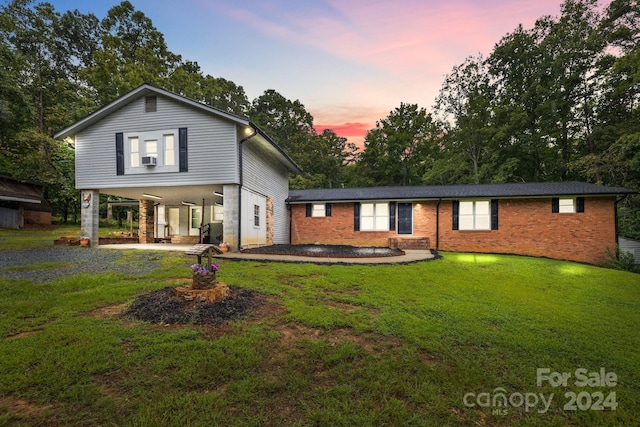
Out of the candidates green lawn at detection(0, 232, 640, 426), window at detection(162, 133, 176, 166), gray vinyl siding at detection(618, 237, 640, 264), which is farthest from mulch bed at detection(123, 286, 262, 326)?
gray vinyl siding at detection(618, 237, 640, 264)

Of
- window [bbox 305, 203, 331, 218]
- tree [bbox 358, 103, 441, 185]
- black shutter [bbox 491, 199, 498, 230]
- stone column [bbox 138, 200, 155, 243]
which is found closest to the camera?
black shutter [bbox 491, 199, 498, 230]

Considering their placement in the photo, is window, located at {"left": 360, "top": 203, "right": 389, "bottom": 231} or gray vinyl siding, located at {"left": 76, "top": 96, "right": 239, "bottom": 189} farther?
window, located at {"left": 360, "top": 203, "right": 389, "bottom": 231}

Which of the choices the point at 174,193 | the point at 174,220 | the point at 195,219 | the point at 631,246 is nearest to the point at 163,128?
the point at 174,193

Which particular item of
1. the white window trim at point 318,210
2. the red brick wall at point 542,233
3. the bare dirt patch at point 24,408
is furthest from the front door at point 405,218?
the bare dirt patch at point 24,408

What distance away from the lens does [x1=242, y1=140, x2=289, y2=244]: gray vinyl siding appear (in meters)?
12.1

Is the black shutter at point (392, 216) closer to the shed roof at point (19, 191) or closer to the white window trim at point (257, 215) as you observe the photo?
the white window trim at point (257, 215)

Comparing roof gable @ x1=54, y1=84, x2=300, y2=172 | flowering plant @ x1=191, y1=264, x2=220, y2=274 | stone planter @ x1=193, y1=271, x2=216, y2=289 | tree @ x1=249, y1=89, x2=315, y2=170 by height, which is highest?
tree @ x1=249, y1=89, x2=315, y2=170

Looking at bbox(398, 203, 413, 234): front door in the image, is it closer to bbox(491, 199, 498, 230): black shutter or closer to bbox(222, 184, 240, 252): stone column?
bbox(491, 199, 498, 230): black shutter

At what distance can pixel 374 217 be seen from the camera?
14.8m

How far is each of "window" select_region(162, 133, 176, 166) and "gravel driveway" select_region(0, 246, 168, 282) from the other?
403 centimetres

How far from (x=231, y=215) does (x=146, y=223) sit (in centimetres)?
862

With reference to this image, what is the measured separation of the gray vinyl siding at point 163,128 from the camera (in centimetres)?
1088

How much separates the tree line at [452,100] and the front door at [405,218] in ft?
37.5

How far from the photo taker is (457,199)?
533 inches
